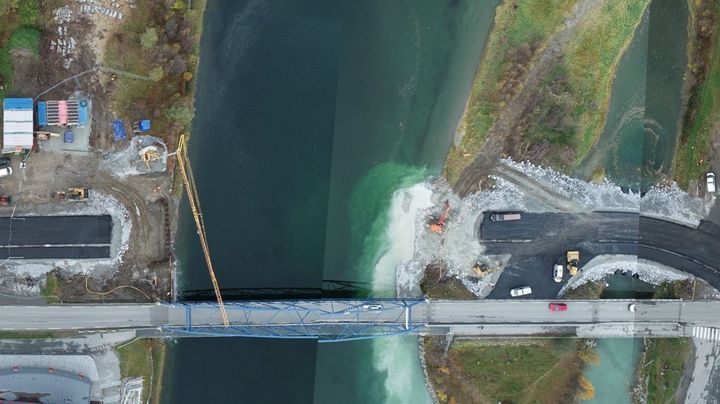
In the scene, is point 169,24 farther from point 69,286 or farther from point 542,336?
A: point 542,336

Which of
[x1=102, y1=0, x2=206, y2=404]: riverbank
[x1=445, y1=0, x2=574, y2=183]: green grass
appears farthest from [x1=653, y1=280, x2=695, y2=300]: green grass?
[x1=102, y1=0, x2=206, y2=404]: riverbank

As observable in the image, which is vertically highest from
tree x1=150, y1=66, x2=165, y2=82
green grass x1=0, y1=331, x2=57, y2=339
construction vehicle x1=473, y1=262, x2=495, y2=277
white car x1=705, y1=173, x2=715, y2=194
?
tree x1=150, y1=66, x2=165, y2=82

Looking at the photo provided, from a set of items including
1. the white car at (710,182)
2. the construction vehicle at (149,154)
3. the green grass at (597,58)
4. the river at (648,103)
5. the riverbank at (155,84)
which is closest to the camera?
the construction vehicle at (149,154)

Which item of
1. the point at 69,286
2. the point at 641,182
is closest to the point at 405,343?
the point at 641,182

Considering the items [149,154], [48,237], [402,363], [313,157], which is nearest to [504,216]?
[402,363]

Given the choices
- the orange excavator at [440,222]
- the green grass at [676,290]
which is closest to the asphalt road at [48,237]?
the orange excavator at [440,222]

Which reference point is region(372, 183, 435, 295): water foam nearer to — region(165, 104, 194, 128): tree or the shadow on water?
the shadow on water

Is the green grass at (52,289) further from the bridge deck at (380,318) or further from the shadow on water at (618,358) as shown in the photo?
the shadow on water at (618,358)

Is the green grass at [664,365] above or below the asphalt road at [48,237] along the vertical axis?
below
